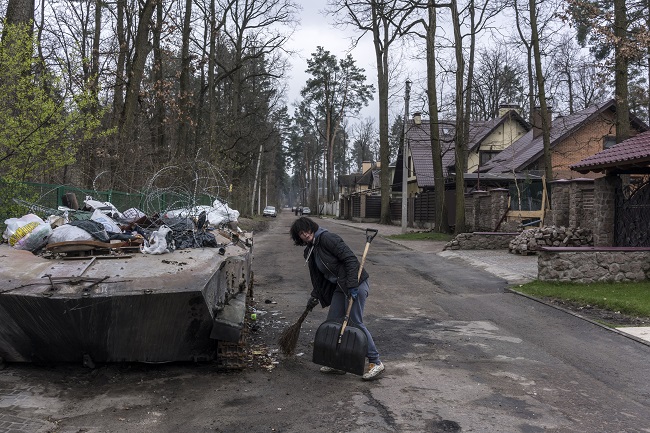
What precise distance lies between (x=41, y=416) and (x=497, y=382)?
151 inches

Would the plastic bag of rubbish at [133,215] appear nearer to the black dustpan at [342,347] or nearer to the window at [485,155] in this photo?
the black dustpan at [342,347]

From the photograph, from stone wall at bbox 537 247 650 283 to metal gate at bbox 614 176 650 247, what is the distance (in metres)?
1.11

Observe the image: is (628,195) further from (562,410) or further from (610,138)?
(610,138)

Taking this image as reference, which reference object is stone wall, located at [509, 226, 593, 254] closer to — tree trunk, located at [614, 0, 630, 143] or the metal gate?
the metal gate

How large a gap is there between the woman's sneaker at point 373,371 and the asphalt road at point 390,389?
72mm

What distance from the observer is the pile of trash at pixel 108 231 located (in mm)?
5598

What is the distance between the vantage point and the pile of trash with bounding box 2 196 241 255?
18.4ft

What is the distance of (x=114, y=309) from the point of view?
4.61m

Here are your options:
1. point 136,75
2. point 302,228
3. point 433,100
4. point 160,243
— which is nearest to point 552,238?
point 433,100

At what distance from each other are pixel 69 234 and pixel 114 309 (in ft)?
4.40

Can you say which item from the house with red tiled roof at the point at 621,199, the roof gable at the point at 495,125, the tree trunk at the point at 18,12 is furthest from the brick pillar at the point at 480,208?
the tree trunk at the point at 18,12

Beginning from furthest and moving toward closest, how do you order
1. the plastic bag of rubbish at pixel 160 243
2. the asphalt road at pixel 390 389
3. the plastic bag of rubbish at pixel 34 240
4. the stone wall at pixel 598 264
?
the stone wall at pixel 598 264 < the plastic bag of rubbish at pixel 34 240 < the plastic bag of rubbish at pixel 160 243 < the asphalt road at pixel 390 389

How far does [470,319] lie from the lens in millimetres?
8406

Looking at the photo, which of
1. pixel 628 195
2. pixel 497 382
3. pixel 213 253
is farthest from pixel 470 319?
pixel 628 195
